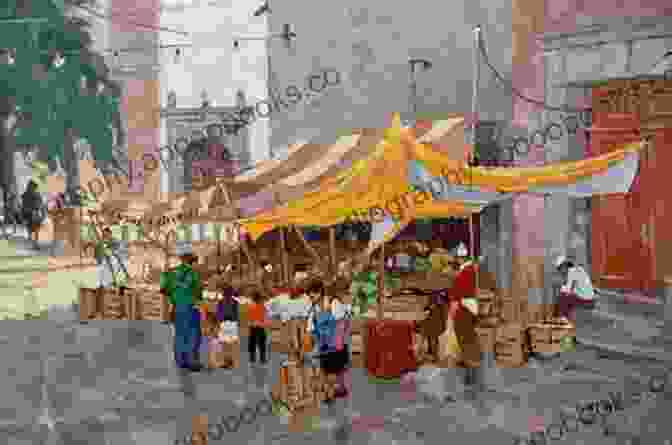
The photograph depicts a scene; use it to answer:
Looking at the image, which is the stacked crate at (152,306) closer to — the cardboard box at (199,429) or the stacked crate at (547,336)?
the cardboard box at (199,429)

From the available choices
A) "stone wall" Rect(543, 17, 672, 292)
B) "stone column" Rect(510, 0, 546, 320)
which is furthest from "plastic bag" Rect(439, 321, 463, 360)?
"stone wall" Rect(543, 17, 672, 292)

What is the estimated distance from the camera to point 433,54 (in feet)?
69.5

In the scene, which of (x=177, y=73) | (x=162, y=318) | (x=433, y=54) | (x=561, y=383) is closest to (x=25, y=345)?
(x=162, y=318)

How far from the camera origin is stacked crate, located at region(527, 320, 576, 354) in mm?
13914

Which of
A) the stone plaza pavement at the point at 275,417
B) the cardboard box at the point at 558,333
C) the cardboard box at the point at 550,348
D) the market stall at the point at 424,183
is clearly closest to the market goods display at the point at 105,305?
the stone plaza pavement at the point at 275,417

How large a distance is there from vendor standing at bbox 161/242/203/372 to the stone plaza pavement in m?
0.31

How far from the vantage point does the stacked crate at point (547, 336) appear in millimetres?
13914

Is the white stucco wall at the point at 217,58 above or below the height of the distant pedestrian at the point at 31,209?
above

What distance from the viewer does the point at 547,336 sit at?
1391cm

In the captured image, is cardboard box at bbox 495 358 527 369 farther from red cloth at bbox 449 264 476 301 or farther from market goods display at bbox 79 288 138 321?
market goods display at bbox 79 288 138 321

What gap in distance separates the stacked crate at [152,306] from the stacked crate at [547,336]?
7.54 meters

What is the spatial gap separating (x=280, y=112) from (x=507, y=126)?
6981 millimetres

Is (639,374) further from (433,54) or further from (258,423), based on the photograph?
(433,54)

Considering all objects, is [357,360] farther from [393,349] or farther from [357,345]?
[393,349]
